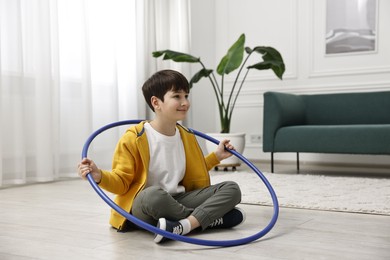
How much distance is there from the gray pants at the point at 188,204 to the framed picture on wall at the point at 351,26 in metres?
3.12

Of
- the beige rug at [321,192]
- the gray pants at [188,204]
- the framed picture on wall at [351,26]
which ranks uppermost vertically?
the framed picture on wall at [351,26]

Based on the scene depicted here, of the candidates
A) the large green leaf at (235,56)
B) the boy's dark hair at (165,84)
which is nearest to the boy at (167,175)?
the boy's dark hair at (165,84)

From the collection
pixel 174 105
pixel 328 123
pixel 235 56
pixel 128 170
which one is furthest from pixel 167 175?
pixel 328 123

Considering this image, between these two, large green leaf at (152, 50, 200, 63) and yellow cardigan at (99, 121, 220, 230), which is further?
large green leaf at (152, 50, 200, 63)

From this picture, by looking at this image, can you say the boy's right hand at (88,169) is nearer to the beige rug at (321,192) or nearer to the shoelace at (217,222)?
the shoelace at (217,222)

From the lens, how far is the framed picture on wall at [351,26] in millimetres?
4441

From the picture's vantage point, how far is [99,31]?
13.3 ft

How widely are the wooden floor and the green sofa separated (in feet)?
4.62

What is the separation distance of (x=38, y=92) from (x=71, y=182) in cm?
69

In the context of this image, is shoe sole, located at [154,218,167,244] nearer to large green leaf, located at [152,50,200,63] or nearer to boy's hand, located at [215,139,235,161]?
boy's hand, located at [215,139,235,161]

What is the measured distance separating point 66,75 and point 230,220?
2.32 meters

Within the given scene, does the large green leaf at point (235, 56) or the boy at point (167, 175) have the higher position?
the large green leaf at point (235, 56)

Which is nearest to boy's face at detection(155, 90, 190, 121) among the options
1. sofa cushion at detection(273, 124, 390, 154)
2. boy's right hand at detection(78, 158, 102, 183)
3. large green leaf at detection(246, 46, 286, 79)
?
boy's right hand at detection(78, 158, 102, 183)

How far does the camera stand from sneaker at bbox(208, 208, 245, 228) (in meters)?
1.86
